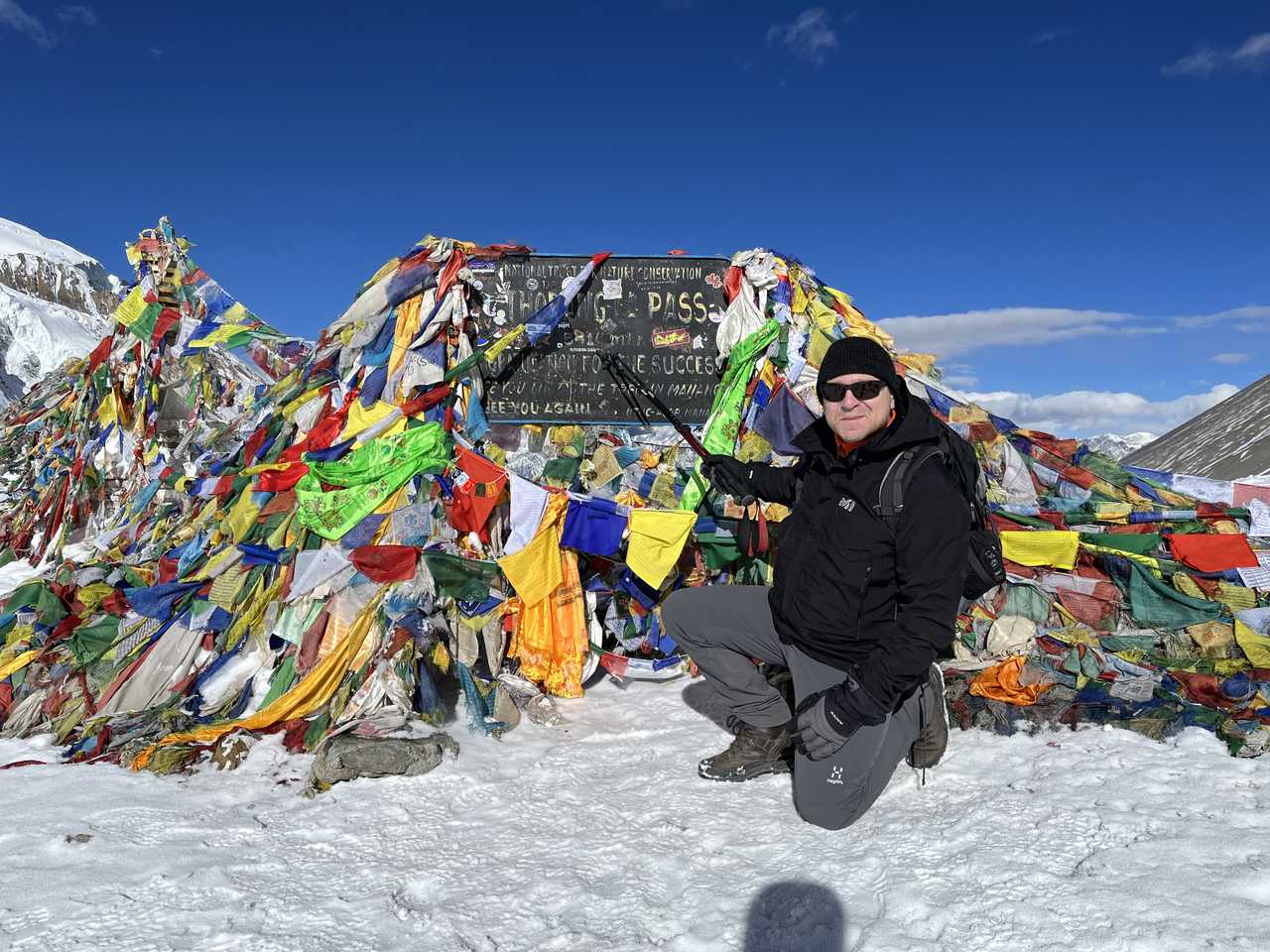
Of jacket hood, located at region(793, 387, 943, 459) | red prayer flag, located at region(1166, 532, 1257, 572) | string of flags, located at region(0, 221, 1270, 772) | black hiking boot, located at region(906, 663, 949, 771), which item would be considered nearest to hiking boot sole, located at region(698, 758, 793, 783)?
black hiking boot, located at region(906, 663, 949, 771)

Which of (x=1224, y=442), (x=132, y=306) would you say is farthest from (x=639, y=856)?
(x=1224, y=442)

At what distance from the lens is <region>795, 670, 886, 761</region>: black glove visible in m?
3.27

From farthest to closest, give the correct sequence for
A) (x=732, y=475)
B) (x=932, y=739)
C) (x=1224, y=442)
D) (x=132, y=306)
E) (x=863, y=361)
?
(x=1224, y=442)
(x=132, y=306)
(x=732, y=475)
(x=932, y=739)
(x=863, y=361)

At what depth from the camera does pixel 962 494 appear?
→ 11.2 ft

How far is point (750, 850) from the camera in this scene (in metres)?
3.32

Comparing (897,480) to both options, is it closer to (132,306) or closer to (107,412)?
(132,306)

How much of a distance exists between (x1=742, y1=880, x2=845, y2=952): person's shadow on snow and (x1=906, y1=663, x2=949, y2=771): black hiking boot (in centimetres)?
114

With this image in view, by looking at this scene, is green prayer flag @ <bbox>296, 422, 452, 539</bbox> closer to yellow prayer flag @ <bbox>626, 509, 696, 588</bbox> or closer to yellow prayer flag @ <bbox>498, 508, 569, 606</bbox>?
yellow prayer flag @ <bbox>498, 508, 569, 606</bbox>

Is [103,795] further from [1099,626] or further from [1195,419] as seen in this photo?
[1195,419]

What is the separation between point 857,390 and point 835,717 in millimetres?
1425

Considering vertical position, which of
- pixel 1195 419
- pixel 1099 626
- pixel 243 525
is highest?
pixel 1195 419

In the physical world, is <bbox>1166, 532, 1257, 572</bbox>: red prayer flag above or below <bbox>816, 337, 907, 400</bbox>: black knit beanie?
below

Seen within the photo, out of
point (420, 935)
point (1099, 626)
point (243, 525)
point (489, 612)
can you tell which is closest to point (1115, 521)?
point (1099, 626)

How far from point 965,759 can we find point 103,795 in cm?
421
